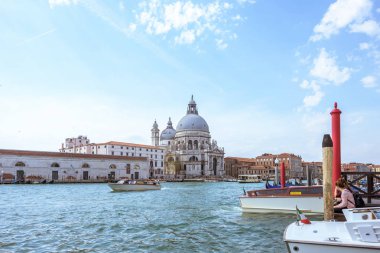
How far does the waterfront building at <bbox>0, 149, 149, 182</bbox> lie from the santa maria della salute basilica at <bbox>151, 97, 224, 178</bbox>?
25.1 meters

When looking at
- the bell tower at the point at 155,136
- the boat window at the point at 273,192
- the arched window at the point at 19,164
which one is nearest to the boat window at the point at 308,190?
the boat window at the point at 273,192

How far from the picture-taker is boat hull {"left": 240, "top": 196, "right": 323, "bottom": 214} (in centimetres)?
1549

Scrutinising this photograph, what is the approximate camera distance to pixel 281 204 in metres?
16.6

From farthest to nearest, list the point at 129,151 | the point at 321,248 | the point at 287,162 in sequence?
the point at 287,162 → the point at 129,151 → the point at 321,248

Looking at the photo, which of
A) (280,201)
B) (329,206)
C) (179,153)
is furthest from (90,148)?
(329,206)

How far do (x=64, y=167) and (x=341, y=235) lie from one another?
64.6m

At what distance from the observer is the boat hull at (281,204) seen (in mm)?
15492

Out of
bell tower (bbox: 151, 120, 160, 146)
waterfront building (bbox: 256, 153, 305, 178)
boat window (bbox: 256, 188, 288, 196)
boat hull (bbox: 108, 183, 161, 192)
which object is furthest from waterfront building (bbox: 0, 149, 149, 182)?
boat window (bbox: 256, 188, 288, 196)

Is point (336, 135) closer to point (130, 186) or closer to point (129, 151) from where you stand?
point (130, 186)

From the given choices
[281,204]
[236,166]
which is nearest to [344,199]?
[281,204]

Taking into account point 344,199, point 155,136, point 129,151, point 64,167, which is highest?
point 155,136

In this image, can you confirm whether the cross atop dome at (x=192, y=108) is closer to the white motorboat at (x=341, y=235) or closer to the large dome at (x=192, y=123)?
the large dome at (x=192, y=123)

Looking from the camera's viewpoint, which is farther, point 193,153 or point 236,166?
point 236,166

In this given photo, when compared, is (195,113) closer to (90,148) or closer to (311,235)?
(90,148)
